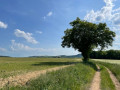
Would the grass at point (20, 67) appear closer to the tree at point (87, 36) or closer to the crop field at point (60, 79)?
the crop field at point (60, 79)

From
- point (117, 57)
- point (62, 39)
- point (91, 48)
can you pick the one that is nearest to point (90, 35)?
point (91, 48)

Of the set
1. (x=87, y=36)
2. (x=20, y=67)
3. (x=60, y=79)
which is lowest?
(x=20, y=67)

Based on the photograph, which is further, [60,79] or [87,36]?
[87,36]

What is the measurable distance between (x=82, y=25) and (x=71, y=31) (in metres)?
4.07

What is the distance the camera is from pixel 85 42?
3978cm

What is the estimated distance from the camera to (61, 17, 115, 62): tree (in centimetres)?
3828

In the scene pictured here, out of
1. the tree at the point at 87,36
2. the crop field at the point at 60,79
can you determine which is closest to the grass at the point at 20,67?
the crop field at the point at 60,79

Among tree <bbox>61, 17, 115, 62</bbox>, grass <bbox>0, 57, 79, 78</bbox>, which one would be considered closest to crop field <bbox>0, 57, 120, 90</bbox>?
grass <bbox>0, 57, 79, 78</bbox>

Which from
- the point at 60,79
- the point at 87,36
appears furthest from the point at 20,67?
the point at 60,79

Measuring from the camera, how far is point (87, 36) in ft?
128

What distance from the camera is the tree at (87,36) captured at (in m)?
38.3

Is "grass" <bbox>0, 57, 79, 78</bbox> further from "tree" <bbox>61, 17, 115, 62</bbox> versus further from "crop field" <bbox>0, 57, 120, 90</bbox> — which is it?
"tree" <bbox>61, 17, 115, 62</bbox>

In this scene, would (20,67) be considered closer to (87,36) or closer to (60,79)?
(87,36)

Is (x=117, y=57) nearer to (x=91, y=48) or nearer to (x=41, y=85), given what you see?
(x=91, y=48)
